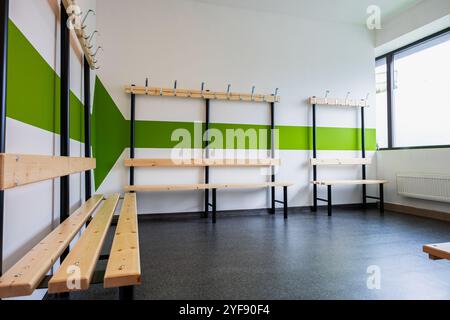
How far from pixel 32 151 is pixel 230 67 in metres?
3.28

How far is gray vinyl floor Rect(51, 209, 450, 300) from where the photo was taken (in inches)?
69.2

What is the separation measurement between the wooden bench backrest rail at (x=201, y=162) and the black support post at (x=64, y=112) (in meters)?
1.83

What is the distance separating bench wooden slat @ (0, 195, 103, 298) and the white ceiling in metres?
3.85

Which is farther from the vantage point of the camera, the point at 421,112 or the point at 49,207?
Answer: the point at 421,112

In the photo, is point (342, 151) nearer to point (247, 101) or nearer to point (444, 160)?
point (444, 160)

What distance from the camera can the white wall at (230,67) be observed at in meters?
3.84

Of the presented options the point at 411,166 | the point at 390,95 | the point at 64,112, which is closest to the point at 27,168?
the point at 64,112

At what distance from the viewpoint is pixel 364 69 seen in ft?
16.1

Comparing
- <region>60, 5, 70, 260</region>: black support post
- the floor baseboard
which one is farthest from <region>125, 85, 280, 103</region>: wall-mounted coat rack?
<region>60, 5, 70, 260</region>: black support post

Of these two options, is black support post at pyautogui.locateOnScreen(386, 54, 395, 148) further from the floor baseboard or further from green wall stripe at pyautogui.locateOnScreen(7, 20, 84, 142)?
green wall stripe at pyautogui.locateOnScreen(7, 20, 84, 142)

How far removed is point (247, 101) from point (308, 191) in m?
1.75

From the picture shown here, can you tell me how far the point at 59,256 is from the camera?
1.25 m
